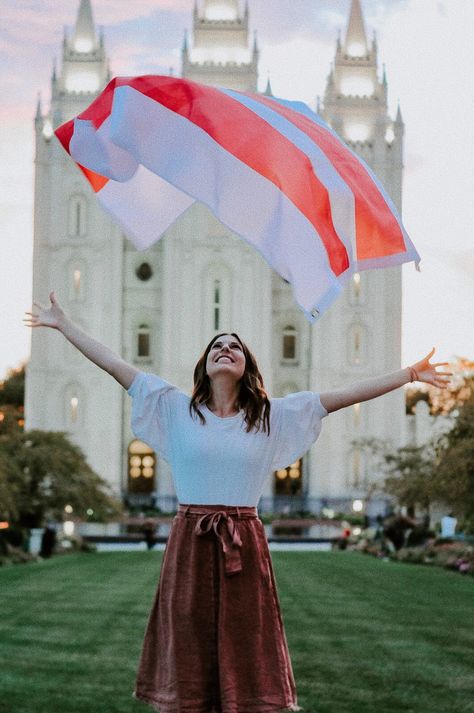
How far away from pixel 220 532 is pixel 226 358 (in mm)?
737

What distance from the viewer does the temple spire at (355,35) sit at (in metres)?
76.4

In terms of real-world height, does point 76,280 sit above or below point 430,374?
above

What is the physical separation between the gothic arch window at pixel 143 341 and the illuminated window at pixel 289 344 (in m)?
6.98

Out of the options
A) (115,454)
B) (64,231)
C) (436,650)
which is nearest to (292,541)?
(115,454)

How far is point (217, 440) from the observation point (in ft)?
18.9

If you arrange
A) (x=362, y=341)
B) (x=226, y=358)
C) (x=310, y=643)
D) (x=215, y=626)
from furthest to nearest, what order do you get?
(x=362, y=341), (x=310, y=643), (x=226, y=358), (x=215, y=626)

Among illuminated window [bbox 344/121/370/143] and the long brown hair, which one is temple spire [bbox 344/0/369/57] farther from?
the long brown hair

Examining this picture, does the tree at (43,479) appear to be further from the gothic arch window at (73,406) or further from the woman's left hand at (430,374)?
the gothic arch window at (73,406)

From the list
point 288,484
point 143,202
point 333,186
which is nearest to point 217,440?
point 333,186

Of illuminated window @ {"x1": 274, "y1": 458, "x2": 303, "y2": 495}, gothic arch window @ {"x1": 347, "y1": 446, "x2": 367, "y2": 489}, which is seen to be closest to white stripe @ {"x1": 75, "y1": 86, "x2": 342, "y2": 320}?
gothic arch window @ {"x1": 347, "y1": 446, "x2": 367, "y2": 489}

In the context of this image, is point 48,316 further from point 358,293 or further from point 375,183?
point 358,293

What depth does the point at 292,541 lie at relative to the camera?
51625 mm

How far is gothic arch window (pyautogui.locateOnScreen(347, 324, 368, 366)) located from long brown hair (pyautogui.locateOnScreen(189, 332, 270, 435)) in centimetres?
6579

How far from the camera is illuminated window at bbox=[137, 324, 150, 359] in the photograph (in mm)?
72625
